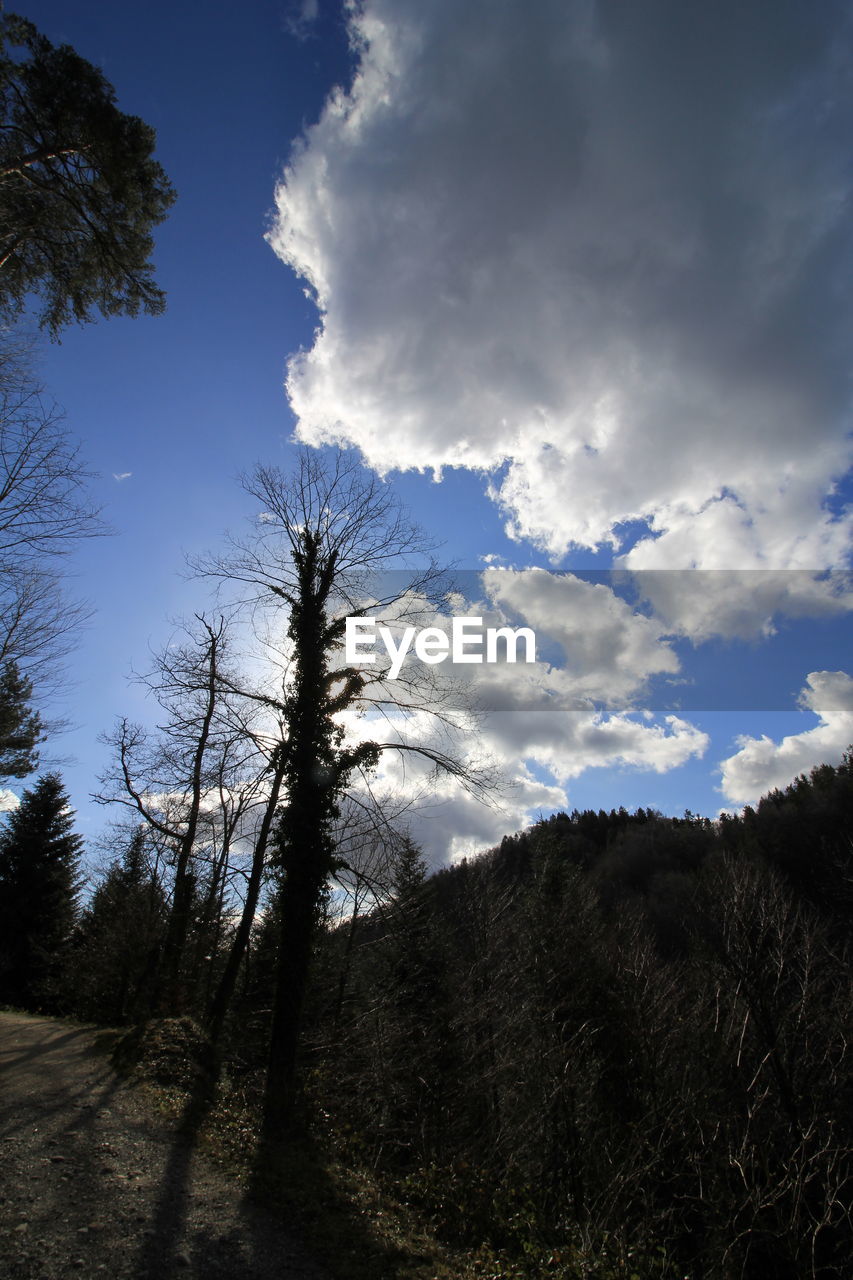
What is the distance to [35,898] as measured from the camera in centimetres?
2820

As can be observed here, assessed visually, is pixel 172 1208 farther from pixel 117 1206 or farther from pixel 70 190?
pixel 70 190

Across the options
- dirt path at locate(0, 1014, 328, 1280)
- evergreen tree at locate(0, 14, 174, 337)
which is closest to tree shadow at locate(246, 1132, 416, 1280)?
dirt path at locate(0, 1014, 328, 1280)

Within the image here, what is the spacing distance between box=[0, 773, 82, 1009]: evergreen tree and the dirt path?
22681 mm

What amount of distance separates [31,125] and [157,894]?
2211 cm

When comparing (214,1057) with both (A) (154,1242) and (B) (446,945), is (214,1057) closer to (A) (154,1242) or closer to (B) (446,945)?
(A) (154,1242)

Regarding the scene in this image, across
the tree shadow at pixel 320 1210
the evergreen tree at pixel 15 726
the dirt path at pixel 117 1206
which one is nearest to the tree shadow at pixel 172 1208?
the dirt path at pixel 117 1206

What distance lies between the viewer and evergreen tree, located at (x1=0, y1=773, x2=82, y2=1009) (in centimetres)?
2702

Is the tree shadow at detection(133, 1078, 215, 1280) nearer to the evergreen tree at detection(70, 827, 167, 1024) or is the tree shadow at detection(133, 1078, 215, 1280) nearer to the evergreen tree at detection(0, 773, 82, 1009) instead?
the evergreen tree at detection(70, 827, 167, 1024)

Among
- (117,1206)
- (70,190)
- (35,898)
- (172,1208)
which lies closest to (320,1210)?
(172,1208)

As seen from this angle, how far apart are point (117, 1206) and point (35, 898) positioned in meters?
28.7

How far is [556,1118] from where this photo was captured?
33.1 ft

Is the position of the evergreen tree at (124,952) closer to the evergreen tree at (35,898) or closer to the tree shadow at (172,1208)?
the evergreen tree at (35,898)

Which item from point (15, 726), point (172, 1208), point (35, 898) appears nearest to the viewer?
point (172, 1208)

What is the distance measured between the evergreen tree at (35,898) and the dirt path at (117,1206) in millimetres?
22681
